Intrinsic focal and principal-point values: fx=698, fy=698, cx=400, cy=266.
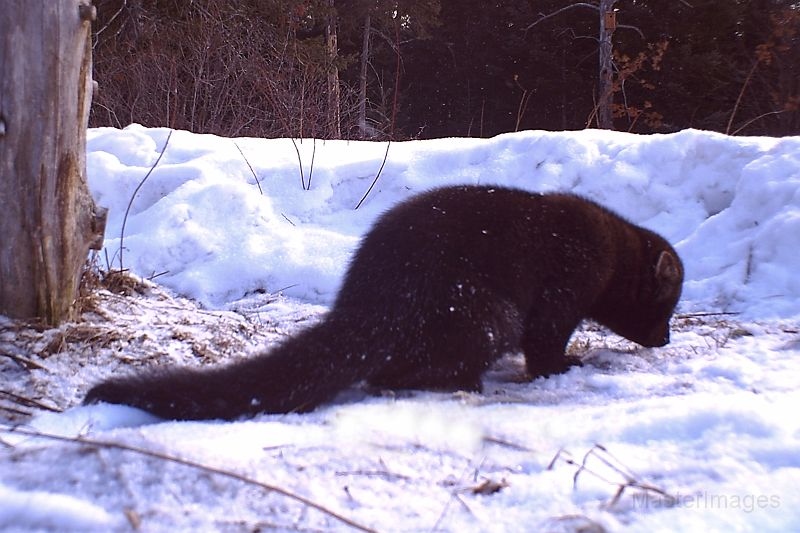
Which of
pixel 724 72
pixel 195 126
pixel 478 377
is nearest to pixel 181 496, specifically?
pixel 478 377

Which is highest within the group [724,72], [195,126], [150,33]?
[724,72]

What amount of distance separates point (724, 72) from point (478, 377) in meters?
23.1

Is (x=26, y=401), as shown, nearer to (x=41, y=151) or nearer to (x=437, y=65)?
(x=41, y=151)

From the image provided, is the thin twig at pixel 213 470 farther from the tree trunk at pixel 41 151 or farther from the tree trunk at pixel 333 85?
the tree trunk at pixel 333 85

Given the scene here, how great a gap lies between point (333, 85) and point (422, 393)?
13.9 metres

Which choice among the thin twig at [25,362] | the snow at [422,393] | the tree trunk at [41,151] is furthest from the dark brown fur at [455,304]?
the tree trunk at [41,151]

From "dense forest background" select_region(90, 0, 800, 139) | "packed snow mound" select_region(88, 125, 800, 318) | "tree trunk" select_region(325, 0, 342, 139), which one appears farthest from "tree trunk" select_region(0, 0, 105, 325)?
"tree trunk" select_region(325, 0, 342, 139)

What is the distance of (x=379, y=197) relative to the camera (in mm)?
6773

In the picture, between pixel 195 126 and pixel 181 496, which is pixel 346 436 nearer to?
pixel 181 496

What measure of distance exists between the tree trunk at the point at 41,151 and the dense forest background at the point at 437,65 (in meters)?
4.06

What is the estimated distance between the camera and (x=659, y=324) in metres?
4.19

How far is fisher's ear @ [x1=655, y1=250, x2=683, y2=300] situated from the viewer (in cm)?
419

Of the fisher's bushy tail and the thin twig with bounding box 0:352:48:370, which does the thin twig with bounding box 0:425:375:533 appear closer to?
the fisher's bushy tail

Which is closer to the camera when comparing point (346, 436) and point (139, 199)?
point (346, 436)
